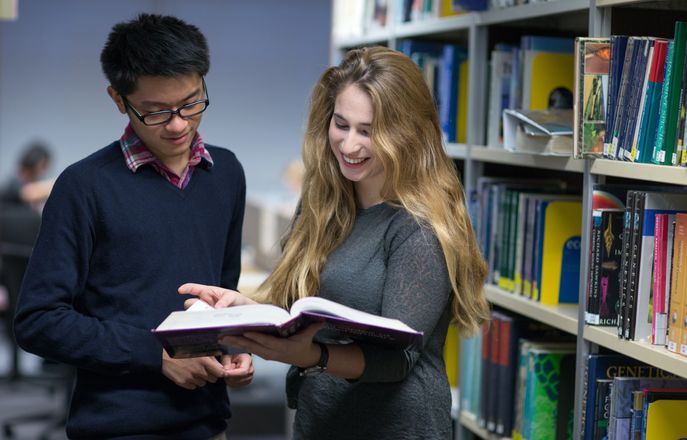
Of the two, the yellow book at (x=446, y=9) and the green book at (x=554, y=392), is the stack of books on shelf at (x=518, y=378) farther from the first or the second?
the yellow book at (x=446, y=9)

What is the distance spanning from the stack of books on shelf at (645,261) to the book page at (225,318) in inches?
31.3

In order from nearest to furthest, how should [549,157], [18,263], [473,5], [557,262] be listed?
1. [549,157]
2. [557,262]
3. [473,5]
4. [18,263]

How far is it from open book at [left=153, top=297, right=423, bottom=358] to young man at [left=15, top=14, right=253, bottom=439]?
0.18 meters

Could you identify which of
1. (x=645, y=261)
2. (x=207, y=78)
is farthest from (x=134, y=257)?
(x=207, y=78)

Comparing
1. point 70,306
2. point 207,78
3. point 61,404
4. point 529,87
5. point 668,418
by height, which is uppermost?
point 207,78

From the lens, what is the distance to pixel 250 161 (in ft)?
23.4

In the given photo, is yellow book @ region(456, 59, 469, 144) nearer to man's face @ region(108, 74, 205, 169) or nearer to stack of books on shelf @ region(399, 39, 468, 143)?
stack of books on shelf @ region(399, 39, 468, 143)

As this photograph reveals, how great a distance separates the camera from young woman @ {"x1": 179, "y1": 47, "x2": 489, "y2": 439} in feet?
5.92

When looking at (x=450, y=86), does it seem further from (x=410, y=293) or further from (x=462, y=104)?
(x=410, y=293)

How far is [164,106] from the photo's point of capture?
187 cm

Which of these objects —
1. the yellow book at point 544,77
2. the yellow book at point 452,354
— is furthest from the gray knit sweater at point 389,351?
the yellow book at point 452,354

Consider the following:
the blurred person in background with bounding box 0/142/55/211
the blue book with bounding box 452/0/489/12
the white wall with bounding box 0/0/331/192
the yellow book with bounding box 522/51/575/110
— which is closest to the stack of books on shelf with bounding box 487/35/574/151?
the yellow book with bounding box 522/51/575/110

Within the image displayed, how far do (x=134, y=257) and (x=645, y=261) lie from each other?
1.05 m

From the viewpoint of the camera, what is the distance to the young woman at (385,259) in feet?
5.92
